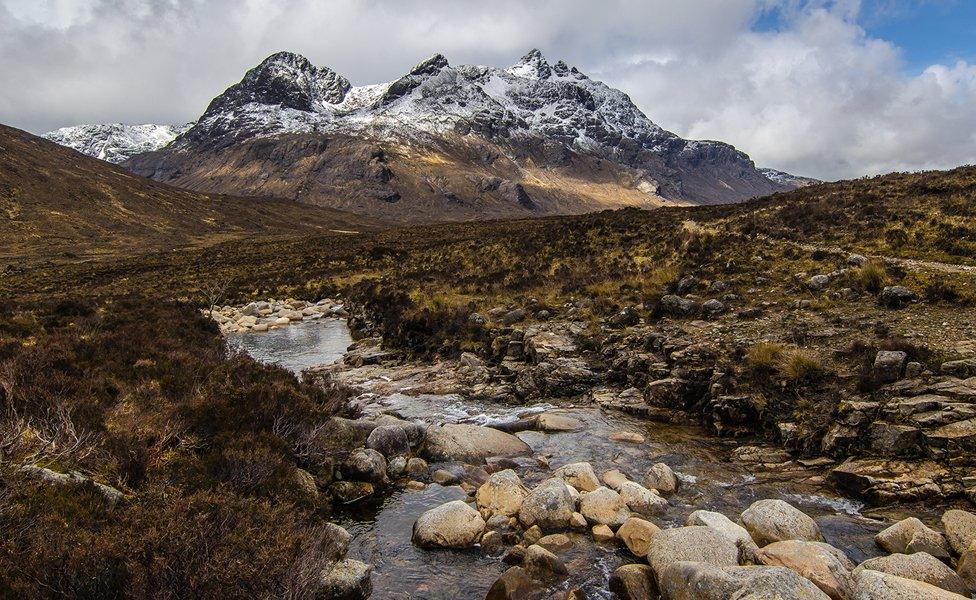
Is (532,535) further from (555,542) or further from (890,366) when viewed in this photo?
(890,366)

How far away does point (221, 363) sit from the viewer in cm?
1317

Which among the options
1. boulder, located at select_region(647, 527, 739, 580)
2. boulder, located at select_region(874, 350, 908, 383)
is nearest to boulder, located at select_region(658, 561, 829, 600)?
boulder, located at select_region(647, 527, 739, 580)

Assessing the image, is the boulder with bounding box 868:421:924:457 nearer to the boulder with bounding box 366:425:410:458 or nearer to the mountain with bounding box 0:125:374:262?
the boulder with bounding box 366:425:410:458

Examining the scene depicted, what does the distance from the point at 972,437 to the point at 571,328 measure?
1184 centimetres

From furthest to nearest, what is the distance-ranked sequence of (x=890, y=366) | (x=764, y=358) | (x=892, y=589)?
(x=764, y=358)
(x=890, y=366)
(x=892, y=589)

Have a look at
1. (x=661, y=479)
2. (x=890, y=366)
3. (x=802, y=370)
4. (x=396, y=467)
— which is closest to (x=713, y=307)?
(x=802, y=370)

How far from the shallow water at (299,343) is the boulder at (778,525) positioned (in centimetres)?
1680

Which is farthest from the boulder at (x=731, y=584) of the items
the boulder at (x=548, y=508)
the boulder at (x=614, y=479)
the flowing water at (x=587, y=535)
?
the boulder at (x=614, y=479)

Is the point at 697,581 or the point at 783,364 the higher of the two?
the point at 783,364

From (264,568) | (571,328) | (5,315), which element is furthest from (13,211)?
(264,568)

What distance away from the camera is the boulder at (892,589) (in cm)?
541

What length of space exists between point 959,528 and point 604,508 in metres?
4.73

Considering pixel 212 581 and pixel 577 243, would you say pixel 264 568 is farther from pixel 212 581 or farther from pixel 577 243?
pixel 577 243

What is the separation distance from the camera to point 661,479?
9.66 meters
